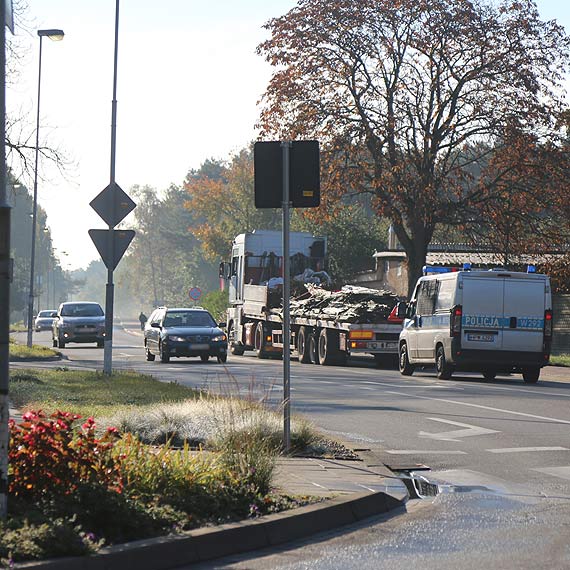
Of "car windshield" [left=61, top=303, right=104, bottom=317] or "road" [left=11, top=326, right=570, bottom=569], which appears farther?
"car windshield" [left=61, top=303, right=104, bottom=317]

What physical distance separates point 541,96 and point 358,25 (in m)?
6.21

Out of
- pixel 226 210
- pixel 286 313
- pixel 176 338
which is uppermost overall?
pixel 226 210

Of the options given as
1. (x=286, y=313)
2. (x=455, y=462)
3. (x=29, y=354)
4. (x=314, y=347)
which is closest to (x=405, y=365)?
(x=314, y=347)

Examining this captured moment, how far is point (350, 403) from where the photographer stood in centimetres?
1972

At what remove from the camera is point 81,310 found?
164ft

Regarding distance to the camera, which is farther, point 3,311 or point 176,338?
point 176,338

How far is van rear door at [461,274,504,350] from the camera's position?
26297 millimetres

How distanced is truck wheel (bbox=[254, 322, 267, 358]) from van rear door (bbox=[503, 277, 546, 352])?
13827 mm

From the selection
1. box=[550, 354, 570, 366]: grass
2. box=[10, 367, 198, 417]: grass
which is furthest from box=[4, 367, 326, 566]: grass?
box=[550, 354, 570, 366]: grass

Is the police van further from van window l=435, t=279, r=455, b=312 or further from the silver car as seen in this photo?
the silver car

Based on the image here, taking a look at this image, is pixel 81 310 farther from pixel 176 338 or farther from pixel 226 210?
pixel 226 210

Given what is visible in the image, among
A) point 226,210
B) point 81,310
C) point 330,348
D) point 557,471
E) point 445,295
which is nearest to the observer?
point 557,471

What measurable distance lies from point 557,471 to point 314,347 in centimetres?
2385

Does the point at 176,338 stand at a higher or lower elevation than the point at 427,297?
lower
